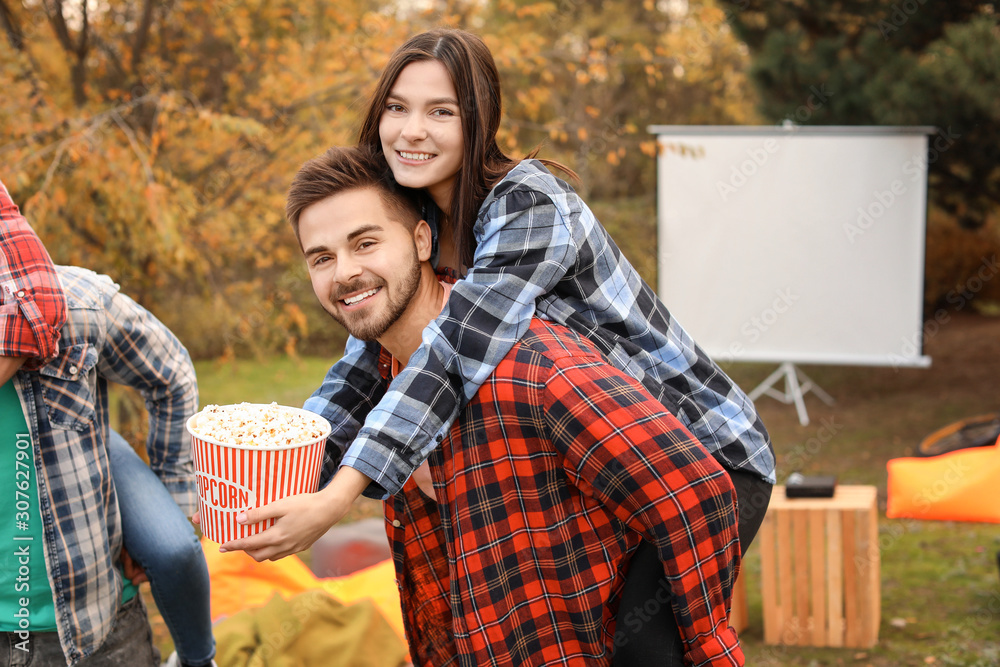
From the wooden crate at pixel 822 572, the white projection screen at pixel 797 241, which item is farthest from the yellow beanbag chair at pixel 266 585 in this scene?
the white projection screen at pixel 797 241

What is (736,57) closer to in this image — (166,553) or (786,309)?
(786,309)

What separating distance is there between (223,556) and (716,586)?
310cm

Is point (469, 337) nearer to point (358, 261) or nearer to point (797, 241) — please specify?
point (358, 261)

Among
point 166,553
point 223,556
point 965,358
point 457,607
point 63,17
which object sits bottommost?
point 965,358

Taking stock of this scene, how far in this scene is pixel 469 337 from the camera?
162 centimetres

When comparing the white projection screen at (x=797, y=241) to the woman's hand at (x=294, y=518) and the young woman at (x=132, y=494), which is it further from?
the woman's hand at (x=294, y=518)

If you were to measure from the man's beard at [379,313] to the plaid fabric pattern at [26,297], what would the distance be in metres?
0.64

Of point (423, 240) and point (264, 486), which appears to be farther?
point (423, 240)

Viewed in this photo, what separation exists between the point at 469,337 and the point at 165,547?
125 centimetres

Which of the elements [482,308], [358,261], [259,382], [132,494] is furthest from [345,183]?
[259,382]

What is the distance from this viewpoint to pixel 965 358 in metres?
10.6

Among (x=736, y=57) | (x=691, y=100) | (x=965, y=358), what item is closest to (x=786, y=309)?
(x=965, y=358)

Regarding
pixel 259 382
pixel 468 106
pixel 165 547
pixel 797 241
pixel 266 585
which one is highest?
pixel 468 106

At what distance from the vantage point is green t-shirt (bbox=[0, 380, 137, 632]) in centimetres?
209
